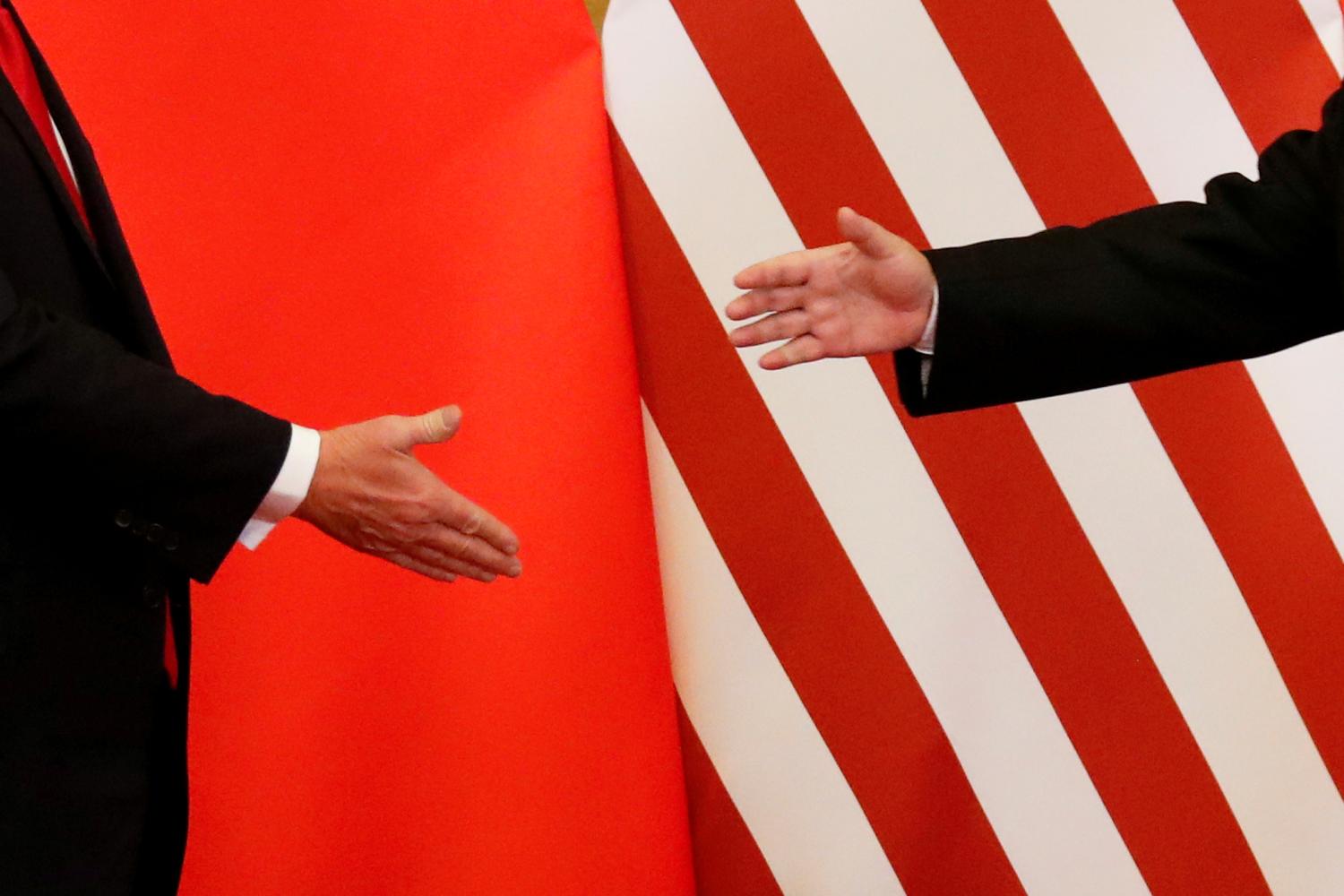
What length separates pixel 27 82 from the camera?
3.78ft

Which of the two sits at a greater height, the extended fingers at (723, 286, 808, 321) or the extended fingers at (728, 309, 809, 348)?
the extended fingers at (723, 286, 808, 321)

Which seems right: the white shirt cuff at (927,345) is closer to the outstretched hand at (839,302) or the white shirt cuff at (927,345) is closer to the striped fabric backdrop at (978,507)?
the outstretched hand at (839,302)

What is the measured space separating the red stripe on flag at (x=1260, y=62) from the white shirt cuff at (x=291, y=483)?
105 cm

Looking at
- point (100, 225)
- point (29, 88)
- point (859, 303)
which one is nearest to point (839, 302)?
point (859, 303)

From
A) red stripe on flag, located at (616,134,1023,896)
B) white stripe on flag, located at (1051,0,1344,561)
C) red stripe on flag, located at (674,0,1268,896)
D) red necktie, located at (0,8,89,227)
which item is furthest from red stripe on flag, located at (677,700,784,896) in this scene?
red necktie, located at (0,8,89,227)

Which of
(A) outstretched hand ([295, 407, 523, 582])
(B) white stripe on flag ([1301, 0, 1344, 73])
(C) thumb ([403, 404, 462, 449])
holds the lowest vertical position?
(A) outstretched hand ([295, 407, 523, 582])

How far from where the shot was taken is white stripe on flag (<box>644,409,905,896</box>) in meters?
1.61

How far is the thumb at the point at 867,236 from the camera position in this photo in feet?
3.47

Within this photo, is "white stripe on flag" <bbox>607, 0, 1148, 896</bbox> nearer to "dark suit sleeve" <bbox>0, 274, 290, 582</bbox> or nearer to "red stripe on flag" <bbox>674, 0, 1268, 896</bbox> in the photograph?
"red stripe on flag" <bbox>674, 0, 1268, 896</bbox>

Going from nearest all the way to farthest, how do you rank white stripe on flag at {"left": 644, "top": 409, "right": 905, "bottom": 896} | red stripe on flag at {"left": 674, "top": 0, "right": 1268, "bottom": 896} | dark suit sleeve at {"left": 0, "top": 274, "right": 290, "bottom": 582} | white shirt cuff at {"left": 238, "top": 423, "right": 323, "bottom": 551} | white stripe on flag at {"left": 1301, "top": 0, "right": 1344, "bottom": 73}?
dark suit sleeve at {"left": 0, "top": 274, "right": 290, "bottom": 582}
white shirt cuff at {"left": 238, "top": 423, "right": 323, "bottom": 551}
white stripe on flag at {"left": 1301, "top": 0, "right": 1344, "bottom": 73}
red stripe on flag at {"left": 674, "top": 0, "right": 1268, "bottom": 896}
white stripe on flag at {"left": 644, "top": 409, "right": 905, "bottom": 896}

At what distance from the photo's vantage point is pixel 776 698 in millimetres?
1615

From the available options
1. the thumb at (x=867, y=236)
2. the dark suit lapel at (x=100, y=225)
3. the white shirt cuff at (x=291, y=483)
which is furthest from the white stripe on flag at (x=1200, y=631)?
the dark suit lapel at (x=100, y=225)

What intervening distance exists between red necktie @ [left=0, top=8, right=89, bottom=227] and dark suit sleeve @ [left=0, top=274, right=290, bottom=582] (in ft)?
0.79

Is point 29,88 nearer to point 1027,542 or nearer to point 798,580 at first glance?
point 798,580
